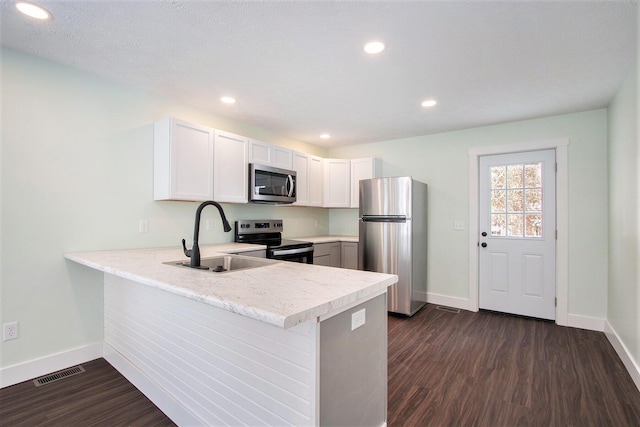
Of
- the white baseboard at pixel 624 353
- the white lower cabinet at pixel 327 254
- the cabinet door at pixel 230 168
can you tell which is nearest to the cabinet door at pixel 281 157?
the cabinet door at pixel 230 168

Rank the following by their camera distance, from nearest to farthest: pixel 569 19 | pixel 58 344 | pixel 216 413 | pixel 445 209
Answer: pixel 216 413 < pixel 569 19 < pixel 58 344 < pixel 445 209

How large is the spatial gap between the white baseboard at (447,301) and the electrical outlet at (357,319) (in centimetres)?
307

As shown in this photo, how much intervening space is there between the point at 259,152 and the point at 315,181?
114 centimetres

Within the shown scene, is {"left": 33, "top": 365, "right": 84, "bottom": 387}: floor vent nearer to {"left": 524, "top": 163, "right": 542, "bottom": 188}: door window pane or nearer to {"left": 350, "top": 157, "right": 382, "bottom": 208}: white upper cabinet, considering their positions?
{"left": 350, "top": 157, "right": 382, "bottom": 208}: white upper cabinet

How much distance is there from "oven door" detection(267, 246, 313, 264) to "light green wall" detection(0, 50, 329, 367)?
1116 mm

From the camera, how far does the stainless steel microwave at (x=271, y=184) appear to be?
3.53m

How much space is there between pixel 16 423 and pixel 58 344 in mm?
702

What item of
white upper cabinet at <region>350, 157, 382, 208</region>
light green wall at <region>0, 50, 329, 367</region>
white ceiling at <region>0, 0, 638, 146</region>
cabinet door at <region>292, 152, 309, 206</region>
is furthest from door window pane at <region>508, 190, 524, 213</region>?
light green wall at <region>0, 50, 329, 367</region>

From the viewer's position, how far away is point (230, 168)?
131 inches

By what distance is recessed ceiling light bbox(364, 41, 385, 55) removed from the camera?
2.03m

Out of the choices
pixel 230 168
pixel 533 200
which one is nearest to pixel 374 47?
pixel 230 168

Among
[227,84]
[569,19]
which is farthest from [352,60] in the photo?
[569,19]

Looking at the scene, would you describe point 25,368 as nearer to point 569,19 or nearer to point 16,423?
point 16,423

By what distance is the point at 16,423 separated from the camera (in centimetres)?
180
